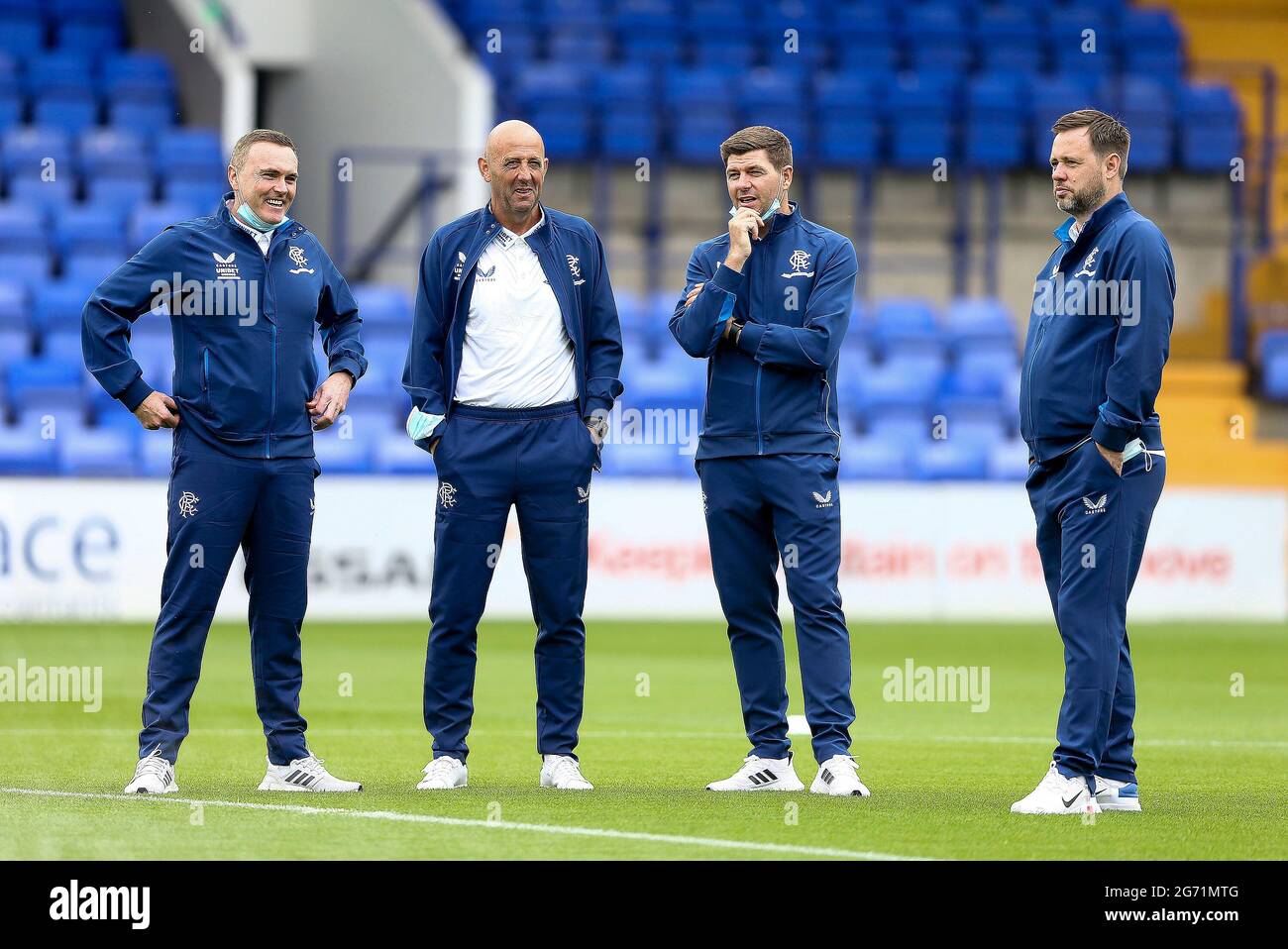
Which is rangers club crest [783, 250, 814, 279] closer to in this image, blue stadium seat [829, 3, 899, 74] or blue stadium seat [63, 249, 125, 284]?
blue stadium seat [63, 249, 125, 284]

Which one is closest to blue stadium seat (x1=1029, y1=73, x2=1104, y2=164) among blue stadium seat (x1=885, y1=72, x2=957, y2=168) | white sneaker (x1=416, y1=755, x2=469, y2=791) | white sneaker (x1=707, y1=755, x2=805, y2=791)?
blue stadium seat (x1=885, y1=72, x2=957, y2=168)

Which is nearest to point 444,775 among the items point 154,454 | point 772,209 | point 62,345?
point 772,209

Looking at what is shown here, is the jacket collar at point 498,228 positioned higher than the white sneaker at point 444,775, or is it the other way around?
the jacket collar at point 498,228

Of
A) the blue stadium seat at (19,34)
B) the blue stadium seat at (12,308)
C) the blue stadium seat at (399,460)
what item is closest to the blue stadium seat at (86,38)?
the blue stadium seat at (19,34)

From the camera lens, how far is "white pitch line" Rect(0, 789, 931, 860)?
604 centimetres

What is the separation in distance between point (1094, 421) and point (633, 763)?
2.64m

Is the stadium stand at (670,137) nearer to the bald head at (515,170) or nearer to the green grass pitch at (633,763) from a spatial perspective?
the green grass pitch at (633,763)

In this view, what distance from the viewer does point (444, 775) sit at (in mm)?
7441

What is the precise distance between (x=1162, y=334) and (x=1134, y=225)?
0.39 meters

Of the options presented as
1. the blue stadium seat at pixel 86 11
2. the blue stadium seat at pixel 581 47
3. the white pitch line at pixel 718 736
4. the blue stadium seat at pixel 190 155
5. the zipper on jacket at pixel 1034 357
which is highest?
the blue stadium seat at pixel 86 11

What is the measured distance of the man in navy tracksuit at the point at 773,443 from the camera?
736cm

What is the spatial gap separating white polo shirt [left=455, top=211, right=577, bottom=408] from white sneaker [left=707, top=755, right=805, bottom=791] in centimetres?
152

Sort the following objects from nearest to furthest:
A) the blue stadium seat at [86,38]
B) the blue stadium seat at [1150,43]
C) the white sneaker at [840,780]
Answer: the white sneaker at [840,780]
the blue stadium seat at [86,38]
the blue stadium seat at [1150,43]

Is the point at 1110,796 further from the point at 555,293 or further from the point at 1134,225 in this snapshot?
the point at 555,293
